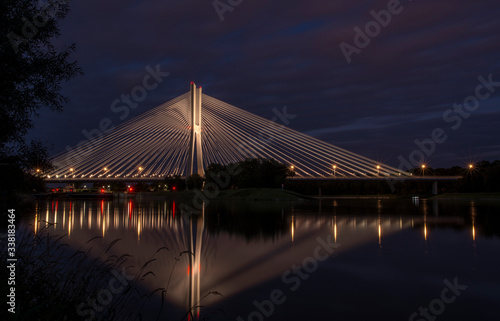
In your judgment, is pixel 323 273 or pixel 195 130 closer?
pixel 323 273

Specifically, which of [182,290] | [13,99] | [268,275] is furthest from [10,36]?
[268,275]

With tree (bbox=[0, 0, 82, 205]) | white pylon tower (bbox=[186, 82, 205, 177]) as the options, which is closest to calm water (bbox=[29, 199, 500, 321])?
tree (bbox=[0, 0, 82, 205])

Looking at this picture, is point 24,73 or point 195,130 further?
point 195,130

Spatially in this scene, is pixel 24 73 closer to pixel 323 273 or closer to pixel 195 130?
pixel 323 273

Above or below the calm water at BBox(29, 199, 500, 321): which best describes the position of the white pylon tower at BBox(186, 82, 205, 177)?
above

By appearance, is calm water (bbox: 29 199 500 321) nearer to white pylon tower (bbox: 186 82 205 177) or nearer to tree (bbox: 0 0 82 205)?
tree (bbox: 0 0 82 205)

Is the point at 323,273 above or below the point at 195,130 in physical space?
below

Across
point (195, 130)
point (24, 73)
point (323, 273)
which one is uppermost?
point (195, 130)

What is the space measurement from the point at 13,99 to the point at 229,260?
277 inches

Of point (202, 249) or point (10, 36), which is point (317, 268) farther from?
point (10, 36)

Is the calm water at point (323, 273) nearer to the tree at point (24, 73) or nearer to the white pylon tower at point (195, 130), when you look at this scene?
the tree at point (24, 73)

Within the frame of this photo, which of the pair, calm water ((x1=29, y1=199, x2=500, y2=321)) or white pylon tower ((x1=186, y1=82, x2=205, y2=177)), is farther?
white pylon tower ((x1=186, y1=82, x2=205, y2=177))

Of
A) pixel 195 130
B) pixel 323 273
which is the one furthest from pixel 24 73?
pixel 195 130

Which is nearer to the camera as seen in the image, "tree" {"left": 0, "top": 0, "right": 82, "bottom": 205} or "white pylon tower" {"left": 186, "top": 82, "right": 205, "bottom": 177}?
"tree" {"left": 0, "top": 0, "right": 82, "bottom": 205}
